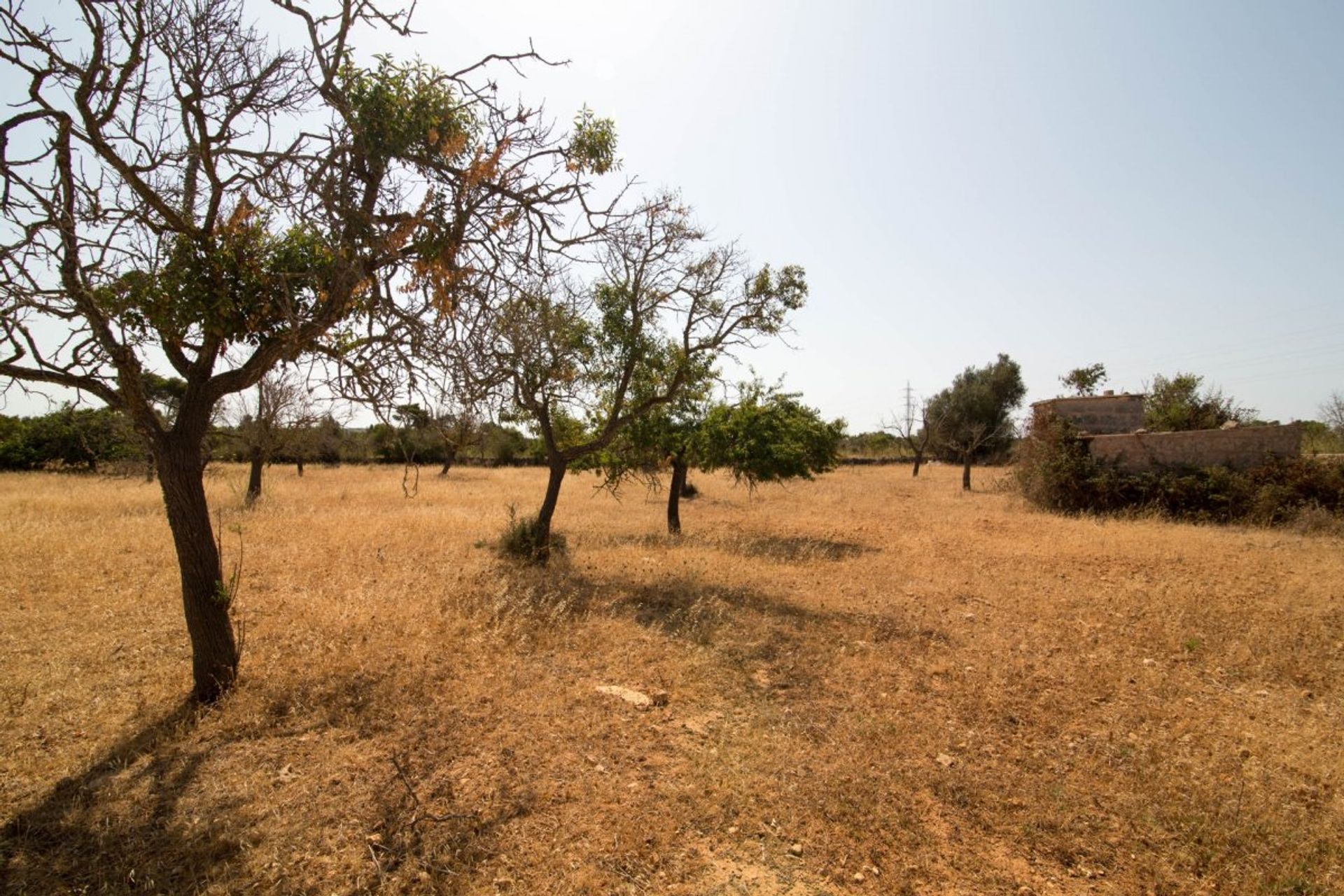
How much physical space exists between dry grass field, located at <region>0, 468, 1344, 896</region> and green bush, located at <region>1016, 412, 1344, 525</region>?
209 inches

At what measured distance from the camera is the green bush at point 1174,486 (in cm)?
1503

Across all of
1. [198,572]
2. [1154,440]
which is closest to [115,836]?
[198,572]

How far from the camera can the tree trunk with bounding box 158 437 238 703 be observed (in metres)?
5.02

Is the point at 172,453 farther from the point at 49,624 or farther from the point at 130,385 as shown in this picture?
the point at 49,624

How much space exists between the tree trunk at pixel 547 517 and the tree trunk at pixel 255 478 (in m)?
11.0

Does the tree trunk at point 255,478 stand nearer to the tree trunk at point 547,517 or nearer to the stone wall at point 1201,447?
the tree trunk at point 547,517

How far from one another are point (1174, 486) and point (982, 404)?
3439 cm

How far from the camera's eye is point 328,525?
14.4m

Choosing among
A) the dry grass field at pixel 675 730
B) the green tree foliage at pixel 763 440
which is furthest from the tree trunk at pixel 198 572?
the green tree foliage at pixel 763 440

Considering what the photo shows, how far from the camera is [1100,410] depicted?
20.9m

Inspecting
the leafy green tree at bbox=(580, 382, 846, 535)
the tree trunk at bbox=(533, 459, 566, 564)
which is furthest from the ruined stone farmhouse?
the tree trunk at bbox=(533, 459, 566, 564)

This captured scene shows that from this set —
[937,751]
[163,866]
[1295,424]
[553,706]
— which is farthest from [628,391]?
[1295,424]

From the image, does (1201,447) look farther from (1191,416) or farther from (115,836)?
(115,836)

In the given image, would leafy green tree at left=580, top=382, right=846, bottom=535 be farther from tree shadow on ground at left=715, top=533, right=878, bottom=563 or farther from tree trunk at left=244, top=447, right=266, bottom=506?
tree trunk at left=244, top=447, right=266, bottom=506
